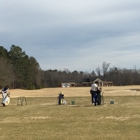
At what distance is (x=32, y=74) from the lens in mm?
99875

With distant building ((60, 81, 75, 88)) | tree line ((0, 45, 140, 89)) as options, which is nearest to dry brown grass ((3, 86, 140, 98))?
tree line ((0, 45, 140, 89))

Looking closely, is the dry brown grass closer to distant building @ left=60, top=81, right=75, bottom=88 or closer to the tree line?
the tree line

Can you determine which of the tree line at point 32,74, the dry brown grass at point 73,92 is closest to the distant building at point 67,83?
the tree line at point 32,74

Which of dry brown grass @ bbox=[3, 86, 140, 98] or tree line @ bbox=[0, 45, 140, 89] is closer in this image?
dry brown grass @ bbox=[3, 86, 140, 98]

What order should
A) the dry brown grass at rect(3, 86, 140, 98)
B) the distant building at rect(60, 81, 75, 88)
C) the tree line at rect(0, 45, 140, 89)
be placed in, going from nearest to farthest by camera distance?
1. the dry brown grass at rect(3, 86, 140, 98)
2. the tree line at rect(0, 45, 140, 89)
3. the distant building at rect(60, 81, 75, 88)

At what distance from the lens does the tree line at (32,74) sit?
83.3 metres

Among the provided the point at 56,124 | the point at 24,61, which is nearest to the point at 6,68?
the point at 24,61

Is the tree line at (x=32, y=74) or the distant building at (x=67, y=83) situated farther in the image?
the distant building at (x=67, y=83)

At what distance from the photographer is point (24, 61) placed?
9400 cm

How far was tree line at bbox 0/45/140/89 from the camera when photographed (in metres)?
83.3

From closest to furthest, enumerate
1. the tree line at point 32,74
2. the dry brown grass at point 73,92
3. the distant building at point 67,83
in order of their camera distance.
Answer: the dry brown grass at point 73,92, the tree line at point 32,74, the distant building at point 67,83

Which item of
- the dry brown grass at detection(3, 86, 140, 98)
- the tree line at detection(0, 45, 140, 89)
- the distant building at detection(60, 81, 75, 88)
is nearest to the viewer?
the dry brown grass at detection(3, 86, 140, 98)

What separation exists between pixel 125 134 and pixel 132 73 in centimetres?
13622

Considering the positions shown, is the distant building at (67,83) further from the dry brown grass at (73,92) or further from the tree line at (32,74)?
the dry brown grass at (73,92)
